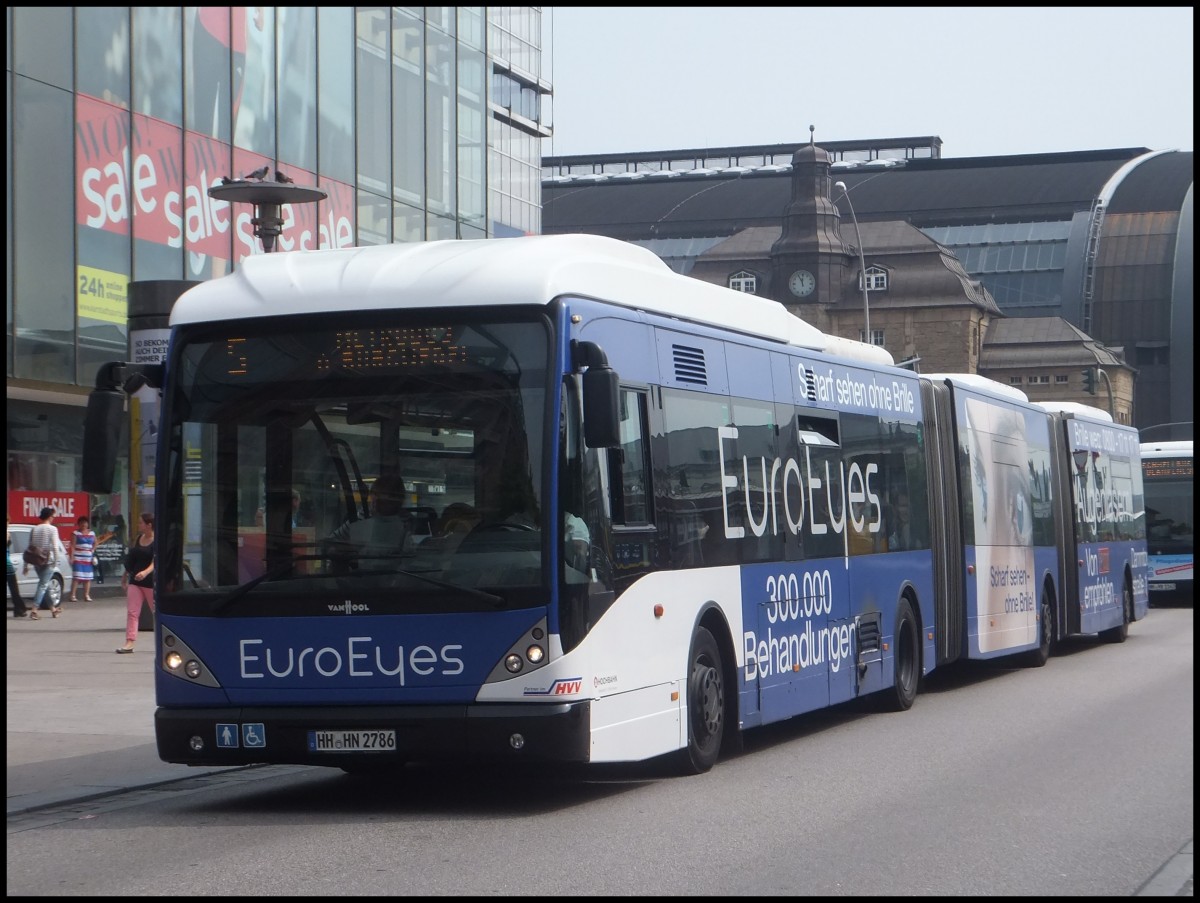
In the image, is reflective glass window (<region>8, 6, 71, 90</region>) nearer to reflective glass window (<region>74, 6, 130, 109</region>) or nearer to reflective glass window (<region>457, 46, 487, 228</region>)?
reflective glass window (<region>74, 6, 130, 109</region>)

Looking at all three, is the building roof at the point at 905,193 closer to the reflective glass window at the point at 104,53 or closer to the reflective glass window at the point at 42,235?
the reflective glass window at the point at 104,53

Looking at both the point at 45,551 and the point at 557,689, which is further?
the point at 45,551

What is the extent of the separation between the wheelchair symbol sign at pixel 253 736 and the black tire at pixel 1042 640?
1366cm

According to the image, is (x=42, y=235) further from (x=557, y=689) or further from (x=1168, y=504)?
(x=557, y=689)

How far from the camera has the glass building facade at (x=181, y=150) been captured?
105ft

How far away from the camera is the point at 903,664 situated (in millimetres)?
16125

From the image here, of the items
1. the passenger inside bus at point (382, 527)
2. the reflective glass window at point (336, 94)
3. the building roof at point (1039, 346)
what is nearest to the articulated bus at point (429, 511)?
the passenger inside bus at point (382, 527)

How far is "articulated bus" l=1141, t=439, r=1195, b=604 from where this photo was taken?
3888 centimetres

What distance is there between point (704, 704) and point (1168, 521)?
2989 centimetres

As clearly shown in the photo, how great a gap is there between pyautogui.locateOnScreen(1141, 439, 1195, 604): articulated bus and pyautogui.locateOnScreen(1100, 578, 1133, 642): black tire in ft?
A: 40.0

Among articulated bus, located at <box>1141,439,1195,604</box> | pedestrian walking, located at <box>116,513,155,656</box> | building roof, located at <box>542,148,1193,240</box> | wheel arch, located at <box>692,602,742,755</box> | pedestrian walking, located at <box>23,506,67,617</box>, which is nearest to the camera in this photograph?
wheel arch, located at <box>692,602,742,755</box>

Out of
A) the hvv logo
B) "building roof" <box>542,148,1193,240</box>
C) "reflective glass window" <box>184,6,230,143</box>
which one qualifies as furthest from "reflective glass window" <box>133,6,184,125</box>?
"building roof" <box>542,148,1193,240</box>

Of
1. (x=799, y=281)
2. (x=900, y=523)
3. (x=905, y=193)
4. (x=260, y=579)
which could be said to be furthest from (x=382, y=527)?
(x=905, y=193)

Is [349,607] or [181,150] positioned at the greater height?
[181,150]
